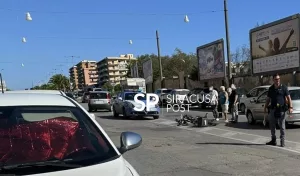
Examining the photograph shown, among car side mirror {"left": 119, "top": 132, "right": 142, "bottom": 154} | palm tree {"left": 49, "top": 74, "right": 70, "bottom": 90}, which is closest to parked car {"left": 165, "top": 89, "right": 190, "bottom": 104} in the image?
car side mirror {"left": 119, "top": 132, "right": 142, "bottom": 154}

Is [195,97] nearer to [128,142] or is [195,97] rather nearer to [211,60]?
[211,60]

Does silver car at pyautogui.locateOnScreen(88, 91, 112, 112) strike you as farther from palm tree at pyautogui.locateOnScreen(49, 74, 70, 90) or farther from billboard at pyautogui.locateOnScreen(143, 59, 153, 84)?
palm tree at pyautogui.locateOnScreen(49, 74, 70, 90)

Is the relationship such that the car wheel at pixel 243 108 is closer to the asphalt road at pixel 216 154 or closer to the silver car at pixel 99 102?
the asphalt road at pixel 216 154

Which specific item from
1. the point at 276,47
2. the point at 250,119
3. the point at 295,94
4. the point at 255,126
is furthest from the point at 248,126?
the point at 276,47

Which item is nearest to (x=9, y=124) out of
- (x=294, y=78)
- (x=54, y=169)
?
(x=54, y=169)

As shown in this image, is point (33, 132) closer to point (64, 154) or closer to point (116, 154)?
point (64, 154)

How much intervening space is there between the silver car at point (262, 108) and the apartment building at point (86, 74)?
14082 centimetres

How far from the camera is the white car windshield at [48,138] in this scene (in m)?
3.22

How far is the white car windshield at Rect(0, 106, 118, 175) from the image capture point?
127 inches

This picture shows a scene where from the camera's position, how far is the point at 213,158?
8609 millimetres

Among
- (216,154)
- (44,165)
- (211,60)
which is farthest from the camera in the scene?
Result: (211,60)

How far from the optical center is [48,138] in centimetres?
364

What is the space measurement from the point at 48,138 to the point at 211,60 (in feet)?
103

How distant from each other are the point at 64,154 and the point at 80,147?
7.9 inches
